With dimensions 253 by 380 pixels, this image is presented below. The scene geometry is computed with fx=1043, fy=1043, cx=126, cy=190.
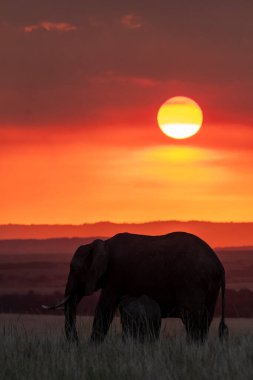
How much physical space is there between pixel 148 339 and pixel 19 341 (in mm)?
1888

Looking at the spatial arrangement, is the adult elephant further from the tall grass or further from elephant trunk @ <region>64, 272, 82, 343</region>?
the tall grass

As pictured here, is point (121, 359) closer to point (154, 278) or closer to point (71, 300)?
point (154, 278)

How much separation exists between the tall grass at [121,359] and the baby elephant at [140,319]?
545 mm

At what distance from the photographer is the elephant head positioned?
52.6 ft

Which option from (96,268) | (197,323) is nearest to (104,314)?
(96,268)

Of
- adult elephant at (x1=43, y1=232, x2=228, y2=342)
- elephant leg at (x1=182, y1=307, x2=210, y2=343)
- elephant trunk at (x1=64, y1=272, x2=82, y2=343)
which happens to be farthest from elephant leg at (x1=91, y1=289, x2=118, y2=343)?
elephant leg at (x1=182, y1=307, x2=210, y2=343)

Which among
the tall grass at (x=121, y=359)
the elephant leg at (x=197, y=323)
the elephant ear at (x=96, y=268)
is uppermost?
the elephant ear at (x=96, y=268)

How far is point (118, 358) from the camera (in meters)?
12.4

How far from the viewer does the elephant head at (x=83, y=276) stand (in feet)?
52.6

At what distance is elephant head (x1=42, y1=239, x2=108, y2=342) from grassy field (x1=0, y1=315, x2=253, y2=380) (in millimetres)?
1381

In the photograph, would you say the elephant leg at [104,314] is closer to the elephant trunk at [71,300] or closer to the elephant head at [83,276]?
the elephant head at [83,276]

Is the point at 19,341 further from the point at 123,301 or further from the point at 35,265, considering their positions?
the point at 35,265

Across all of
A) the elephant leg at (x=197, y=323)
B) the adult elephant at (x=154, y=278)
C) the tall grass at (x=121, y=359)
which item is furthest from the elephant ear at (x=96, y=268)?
the tall grass at (x=121, y=359)

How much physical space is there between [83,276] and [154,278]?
3.87 feet
